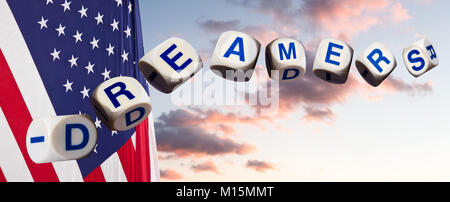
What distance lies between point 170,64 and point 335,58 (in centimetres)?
160

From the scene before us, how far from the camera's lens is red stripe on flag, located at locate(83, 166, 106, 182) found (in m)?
4.91

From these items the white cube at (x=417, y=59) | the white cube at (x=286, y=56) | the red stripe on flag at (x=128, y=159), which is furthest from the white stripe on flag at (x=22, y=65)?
the white cube at (x=417, y=59)

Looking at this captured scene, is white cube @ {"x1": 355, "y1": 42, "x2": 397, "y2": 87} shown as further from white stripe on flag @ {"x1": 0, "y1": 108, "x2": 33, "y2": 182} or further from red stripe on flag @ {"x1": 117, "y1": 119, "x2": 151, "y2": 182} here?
white stripe on flag @ {"x1": 0, "y1": 108, "x2": 33, "y2": 182}

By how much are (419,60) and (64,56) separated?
3860 mm

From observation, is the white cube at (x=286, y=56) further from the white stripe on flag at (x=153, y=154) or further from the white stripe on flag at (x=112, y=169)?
the white stripe on flag at (x=153, y=154)

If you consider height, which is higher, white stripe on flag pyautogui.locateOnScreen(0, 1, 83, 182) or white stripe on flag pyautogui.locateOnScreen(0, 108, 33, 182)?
white stripe on flag pyautogui.locateOnScreen(0, 1, 83, 182)

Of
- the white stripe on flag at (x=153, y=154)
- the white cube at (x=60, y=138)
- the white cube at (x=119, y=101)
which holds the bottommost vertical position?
the white stripe on flag at (x=153, y=154)

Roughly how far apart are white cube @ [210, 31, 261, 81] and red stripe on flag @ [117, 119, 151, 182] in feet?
6.85

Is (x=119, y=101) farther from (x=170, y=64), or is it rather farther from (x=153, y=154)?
(x=153, y=154)

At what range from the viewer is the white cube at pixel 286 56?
12.8 ft

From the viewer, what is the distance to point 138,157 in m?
5.61

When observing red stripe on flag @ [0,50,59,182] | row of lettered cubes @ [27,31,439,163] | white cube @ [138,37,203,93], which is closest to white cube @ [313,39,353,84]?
row of lettered cubes @ [27,31,439,163]

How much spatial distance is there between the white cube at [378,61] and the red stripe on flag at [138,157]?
3.02 m
